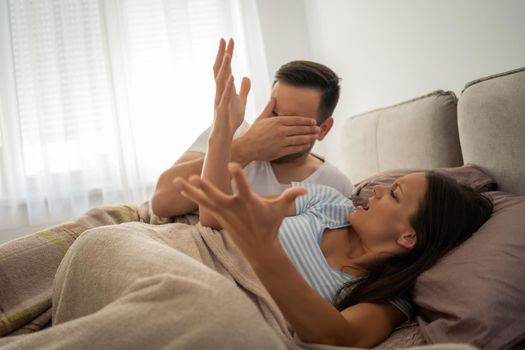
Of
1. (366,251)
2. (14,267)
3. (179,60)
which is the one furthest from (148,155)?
(366,251)

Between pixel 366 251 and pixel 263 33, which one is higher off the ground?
pixel 263 33

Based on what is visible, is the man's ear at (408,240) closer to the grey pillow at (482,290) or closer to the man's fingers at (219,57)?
the grey pillow at (482,290)

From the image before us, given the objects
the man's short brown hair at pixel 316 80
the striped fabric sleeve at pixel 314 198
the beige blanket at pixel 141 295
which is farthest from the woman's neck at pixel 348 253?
the man's short brown hair at pixel 316 80

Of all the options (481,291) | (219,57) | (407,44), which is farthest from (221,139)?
(407,44)

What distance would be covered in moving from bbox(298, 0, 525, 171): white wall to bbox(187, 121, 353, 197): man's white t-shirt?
0.70 meters

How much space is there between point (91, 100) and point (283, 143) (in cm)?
217

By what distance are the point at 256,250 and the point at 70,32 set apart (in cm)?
288

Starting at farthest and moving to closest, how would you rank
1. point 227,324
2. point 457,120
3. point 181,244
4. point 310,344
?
point 457,120 < point 181,244 < point 310,344 < point 227,324

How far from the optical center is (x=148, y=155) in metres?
3.11

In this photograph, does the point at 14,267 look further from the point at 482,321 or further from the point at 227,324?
the point at 482,321

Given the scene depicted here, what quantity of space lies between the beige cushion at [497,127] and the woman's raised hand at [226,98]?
71 cm

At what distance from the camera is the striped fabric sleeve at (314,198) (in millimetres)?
1233

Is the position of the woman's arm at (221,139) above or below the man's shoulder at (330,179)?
above

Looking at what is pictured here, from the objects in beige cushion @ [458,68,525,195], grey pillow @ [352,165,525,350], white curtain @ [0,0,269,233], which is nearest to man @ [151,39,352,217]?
beige cushion @ [458,68,525,195]
